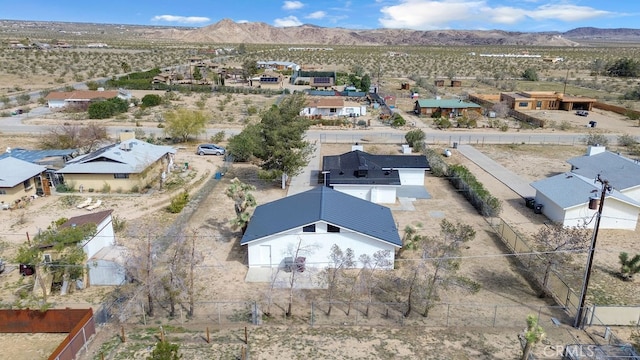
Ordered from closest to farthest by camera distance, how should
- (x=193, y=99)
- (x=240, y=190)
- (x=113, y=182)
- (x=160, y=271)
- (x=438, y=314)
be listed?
1. (x=438, y=314)
2. (x=160, y=271)
3. (x=240, y=190)
4. (x=113, y=182)
5. (x=193, y=99)

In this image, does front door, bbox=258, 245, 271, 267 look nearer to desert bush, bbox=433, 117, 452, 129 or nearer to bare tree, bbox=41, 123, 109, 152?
bare tree, bbox=41, 123, 109, 152

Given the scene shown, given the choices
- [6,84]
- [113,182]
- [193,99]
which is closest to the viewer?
[113,182]

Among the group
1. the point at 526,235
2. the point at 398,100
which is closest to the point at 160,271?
the point at 526,235

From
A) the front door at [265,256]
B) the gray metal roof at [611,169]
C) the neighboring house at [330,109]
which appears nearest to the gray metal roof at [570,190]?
the gray metal roof at [611,169]

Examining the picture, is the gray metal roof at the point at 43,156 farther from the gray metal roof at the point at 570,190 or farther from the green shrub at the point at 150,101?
the gray metal roof at the point at 570,190

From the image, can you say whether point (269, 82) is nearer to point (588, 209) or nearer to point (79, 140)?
point (79, 140)

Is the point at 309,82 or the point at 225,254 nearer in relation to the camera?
the point at 225,254

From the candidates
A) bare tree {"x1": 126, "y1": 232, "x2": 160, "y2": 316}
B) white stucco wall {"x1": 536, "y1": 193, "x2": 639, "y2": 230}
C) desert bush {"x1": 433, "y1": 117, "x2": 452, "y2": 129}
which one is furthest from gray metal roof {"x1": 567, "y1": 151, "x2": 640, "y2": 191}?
bare tree {"x1": 126, "y1": 232, "x2": 160, "y2": 316}

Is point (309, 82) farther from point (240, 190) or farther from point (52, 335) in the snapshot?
point (52, 335)
